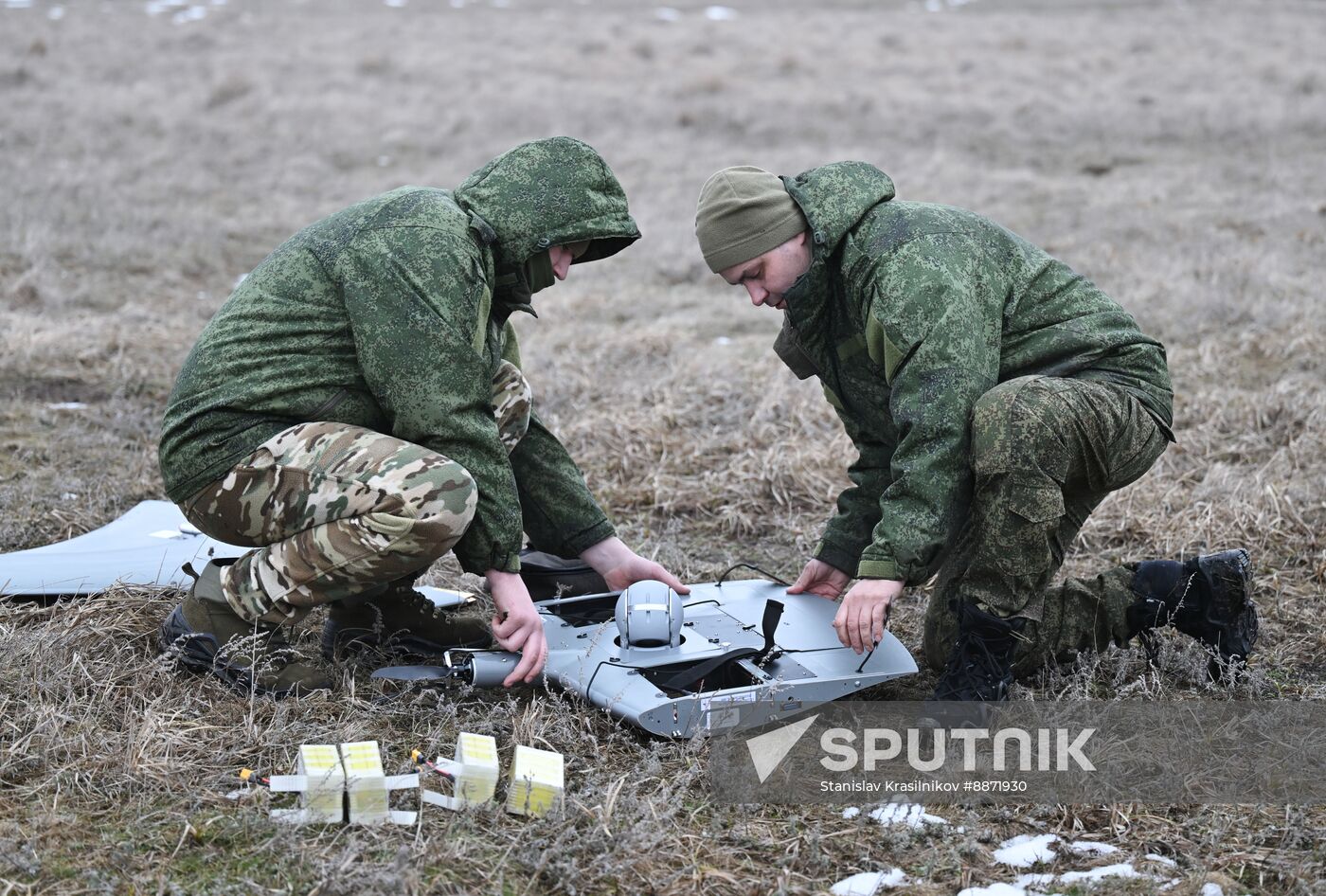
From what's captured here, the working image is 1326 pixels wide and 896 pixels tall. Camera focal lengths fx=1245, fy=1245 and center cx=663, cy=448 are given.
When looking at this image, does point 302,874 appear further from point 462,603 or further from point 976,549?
point 976,549

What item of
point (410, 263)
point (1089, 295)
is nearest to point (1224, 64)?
point (1089, 295)

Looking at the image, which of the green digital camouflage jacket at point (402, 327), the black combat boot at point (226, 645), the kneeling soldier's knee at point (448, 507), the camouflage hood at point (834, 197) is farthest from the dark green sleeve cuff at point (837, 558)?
the black combat boot at point (226, 645)

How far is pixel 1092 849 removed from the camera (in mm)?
3074

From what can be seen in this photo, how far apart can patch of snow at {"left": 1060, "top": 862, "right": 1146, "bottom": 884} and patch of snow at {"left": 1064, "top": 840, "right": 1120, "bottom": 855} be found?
7 centimetres

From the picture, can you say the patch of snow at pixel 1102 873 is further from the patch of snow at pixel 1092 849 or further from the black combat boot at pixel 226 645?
the black combat boot at pixel 226 645

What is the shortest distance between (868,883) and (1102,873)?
56 cm

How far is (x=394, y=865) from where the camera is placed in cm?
281

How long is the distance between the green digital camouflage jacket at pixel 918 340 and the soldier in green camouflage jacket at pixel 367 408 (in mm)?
662

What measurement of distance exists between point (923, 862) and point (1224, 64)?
21014mm

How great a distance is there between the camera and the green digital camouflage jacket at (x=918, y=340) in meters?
3.49

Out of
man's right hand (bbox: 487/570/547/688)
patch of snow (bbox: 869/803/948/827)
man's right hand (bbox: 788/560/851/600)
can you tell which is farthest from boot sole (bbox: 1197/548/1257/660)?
man's right hand (bbox: 487/570/547/688)

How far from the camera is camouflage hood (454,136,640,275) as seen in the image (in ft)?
11.7

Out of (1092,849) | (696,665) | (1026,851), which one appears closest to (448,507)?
(696,665)

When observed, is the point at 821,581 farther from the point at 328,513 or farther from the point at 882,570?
the point at 328,513
